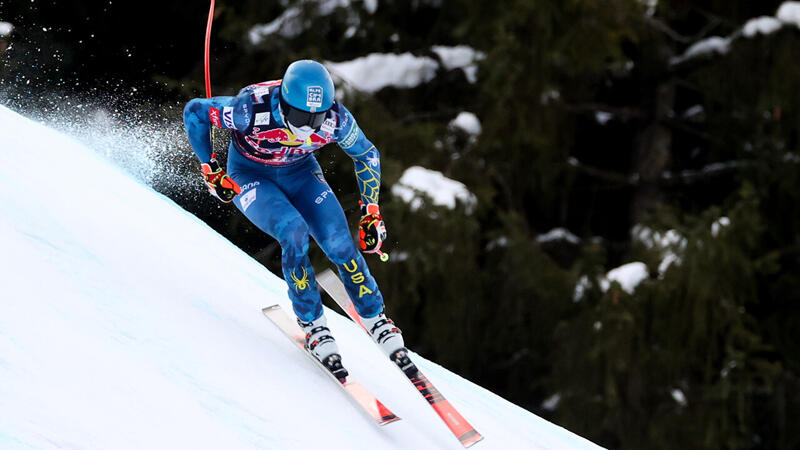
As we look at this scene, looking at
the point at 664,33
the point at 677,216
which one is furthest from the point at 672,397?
the point at 664,33

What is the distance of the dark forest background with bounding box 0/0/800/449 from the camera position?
339 inches

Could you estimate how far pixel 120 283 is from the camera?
13.4 feet

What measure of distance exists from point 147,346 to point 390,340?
1.20m

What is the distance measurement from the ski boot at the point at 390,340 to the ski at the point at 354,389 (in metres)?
0.20

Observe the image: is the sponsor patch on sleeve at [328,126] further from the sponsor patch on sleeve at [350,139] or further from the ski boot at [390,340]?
the ski boot at [390,340]

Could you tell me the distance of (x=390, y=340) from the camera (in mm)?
4348

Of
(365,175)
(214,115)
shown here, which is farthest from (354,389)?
(214,115)

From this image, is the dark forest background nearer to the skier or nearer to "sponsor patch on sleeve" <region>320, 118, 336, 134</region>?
the skier

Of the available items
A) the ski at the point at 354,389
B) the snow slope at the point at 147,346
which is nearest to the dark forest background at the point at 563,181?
the snow slope at the point at 147,346

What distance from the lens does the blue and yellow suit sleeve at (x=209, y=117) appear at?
13.5 feet

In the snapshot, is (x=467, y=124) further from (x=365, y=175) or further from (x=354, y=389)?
(x=354, y=389)

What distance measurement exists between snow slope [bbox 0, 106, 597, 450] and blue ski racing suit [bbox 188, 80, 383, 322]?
0.43 metres

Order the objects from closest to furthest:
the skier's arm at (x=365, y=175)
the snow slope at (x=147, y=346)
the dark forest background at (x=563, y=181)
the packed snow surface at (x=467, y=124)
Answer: the snow slope at (x=147, y=346)
the skier's arm at (x=365, y=175)
the dark forest background at (x=563, y=181)
the packed snow surface at (x=467, y=124)

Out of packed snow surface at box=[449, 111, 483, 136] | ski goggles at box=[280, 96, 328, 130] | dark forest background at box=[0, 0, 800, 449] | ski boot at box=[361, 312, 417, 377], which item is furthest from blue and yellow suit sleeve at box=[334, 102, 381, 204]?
packed snow surface at box=[449, 111, 483, 136]
